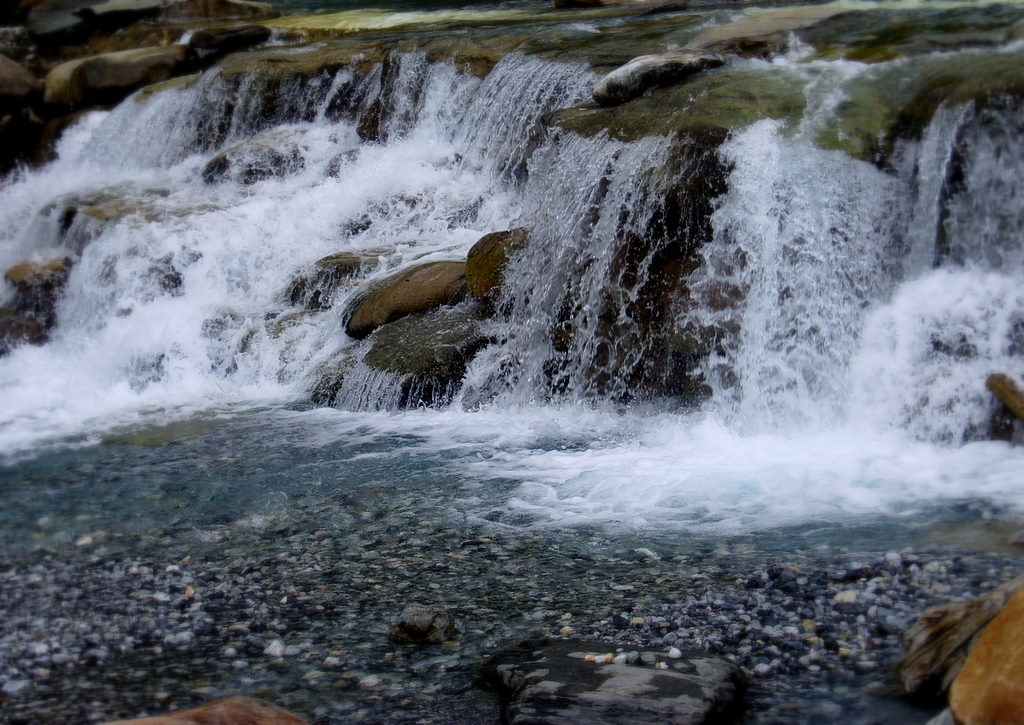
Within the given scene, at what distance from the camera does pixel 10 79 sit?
15742mm

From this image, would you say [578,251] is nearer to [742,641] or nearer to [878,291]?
[878,291]

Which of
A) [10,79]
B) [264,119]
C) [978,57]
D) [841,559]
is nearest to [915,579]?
[841,559]

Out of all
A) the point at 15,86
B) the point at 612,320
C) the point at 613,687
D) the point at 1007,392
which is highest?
the point at 15,86

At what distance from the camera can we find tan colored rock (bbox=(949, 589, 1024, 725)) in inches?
114

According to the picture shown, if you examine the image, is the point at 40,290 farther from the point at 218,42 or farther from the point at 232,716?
the point at 232,716

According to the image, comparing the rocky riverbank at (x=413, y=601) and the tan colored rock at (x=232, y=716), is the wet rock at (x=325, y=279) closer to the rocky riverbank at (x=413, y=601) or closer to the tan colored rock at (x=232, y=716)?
the rocky riverbank at (x=413, y=601)

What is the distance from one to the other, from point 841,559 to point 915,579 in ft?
1.41

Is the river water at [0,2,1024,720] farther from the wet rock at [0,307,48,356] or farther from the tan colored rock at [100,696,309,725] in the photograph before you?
the tan colored rock at [100,696,309,725]

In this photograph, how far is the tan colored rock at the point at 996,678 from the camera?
2.90 metres

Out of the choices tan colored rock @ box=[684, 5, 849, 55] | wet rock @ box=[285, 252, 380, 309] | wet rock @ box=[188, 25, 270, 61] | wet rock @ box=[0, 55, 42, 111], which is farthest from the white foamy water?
wet rock @ box=[0, 55, 42, 111]

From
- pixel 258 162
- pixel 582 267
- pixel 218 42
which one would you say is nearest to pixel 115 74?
pixel 218 42

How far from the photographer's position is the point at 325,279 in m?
10.4

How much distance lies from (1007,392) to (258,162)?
29.6 feet

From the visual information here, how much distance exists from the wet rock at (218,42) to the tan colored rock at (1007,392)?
1248 centimetres
